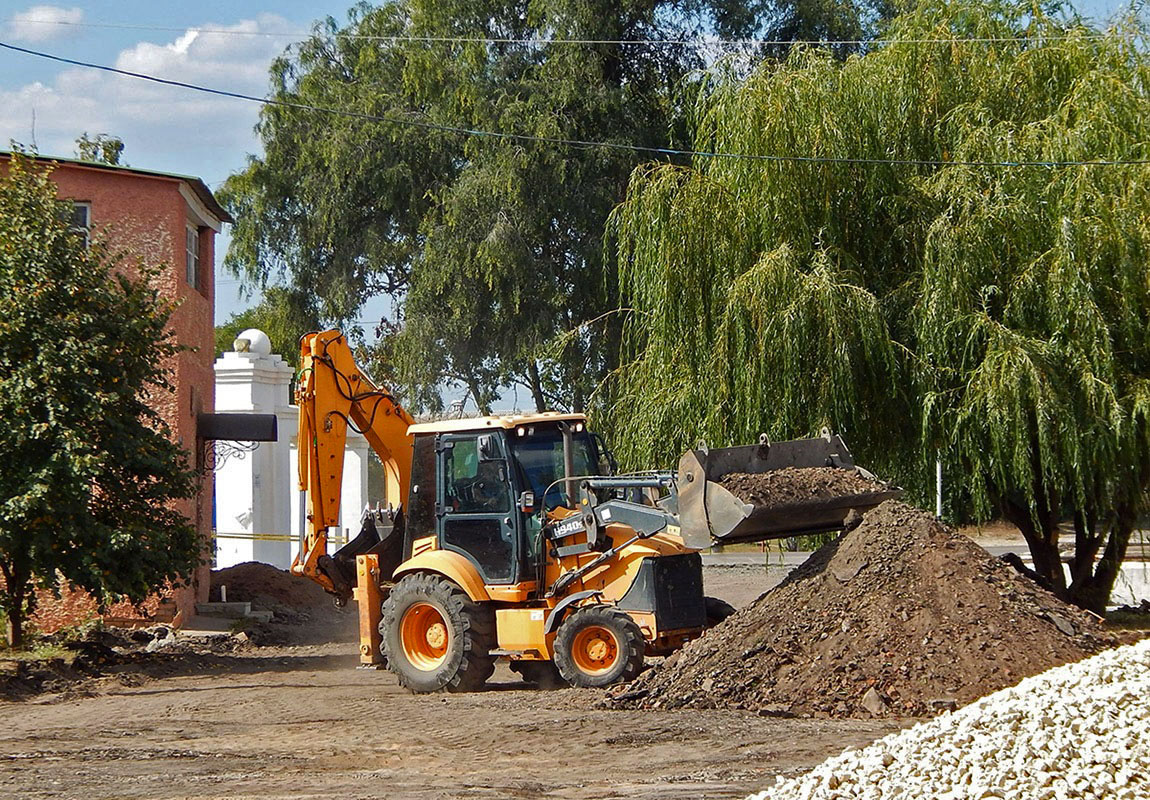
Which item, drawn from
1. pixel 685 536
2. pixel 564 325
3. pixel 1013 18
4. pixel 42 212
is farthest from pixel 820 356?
pixel 564 325

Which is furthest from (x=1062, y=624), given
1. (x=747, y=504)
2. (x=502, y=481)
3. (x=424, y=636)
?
(x=424, y=636)

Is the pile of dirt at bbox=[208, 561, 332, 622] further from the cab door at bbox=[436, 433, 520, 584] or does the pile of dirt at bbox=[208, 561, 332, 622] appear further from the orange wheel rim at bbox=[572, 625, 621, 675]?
the orange wheel rim at bbox=[572, 625, 621, 675]

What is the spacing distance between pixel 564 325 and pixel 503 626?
1595 cm

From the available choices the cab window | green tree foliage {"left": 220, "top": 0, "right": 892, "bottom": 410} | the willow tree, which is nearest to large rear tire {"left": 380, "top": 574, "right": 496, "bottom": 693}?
the cab window

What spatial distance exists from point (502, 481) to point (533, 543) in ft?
2.20

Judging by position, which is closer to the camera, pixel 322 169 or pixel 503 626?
pixel 503 626

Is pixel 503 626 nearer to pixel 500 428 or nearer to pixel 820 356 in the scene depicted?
pixel 500 428

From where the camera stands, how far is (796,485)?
37.3 feet

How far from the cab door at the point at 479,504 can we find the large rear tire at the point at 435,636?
1.29 feet

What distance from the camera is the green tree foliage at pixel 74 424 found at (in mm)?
13586

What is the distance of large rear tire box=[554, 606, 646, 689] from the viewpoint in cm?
1123

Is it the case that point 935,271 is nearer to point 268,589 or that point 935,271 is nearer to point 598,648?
point 598,648

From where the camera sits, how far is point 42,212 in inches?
563

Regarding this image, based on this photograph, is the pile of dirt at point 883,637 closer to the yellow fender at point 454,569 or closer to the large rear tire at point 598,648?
the large rear tire at point 598,648
